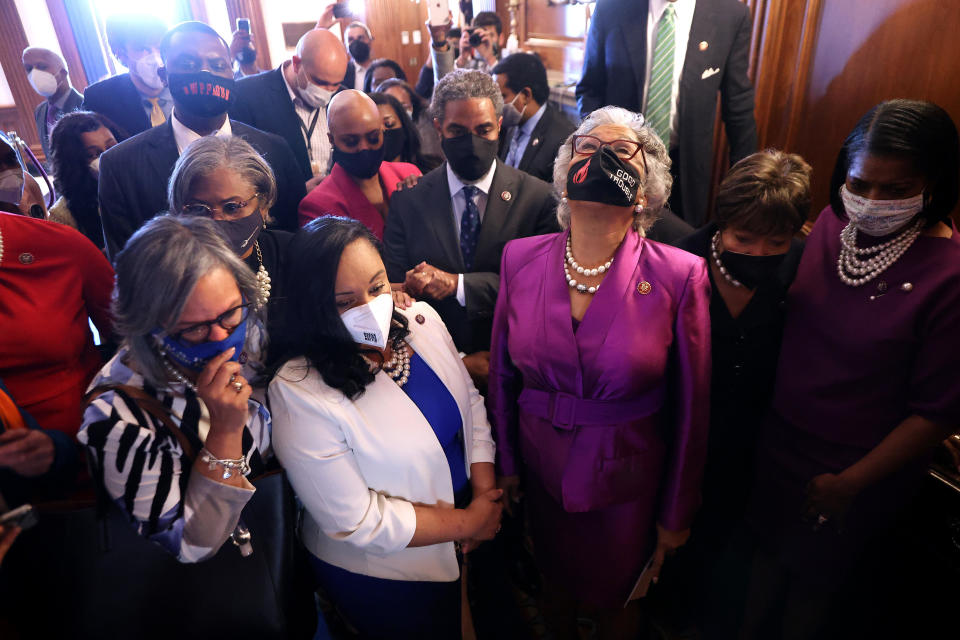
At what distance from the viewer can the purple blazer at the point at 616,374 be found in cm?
142

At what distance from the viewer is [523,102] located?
328 cm

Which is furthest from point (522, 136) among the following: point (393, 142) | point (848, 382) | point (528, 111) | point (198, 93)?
point (848, 382)

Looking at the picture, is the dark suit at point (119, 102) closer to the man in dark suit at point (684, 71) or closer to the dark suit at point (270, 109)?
the dark suit at point (270, 109)

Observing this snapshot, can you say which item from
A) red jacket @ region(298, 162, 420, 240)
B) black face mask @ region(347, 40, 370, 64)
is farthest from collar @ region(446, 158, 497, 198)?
black face mask @ region(347, 40, 370, 64)

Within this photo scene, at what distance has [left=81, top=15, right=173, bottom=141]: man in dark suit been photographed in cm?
340

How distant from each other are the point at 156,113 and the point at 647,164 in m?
3.32

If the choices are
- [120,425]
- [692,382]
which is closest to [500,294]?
[692,382]

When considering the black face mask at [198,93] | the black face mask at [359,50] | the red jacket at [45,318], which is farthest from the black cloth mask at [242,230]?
the black face mask at [359,50]

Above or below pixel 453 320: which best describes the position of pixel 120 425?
above

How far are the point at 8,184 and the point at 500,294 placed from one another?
5.22 ft

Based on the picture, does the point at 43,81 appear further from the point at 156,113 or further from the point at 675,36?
the point at 675,36

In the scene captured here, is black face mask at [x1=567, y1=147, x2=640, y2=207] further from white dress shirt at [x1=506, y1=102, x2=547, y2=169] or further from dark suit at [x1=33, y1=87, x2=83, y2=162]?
dark suit at [x1=33, y1=87, x2=83, y2=162]

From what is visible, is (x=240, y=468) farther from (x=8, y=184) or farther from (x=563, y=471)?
(x=8, y=184)

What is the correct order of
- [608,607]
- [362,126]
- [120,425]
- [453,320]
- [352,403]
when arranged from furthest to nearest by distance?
[362,126], [453,320], [608,607], [352,403], [120,425]
